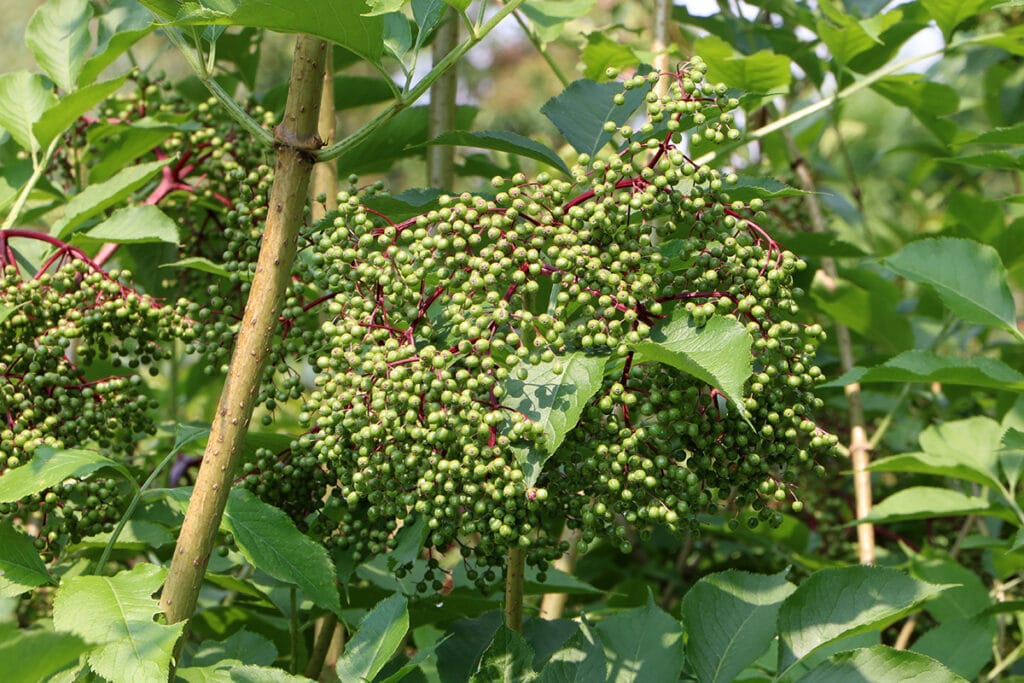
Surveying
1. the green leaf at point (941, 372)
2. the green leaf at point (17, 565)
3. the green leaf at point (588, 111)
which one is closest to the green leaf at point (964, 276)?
the green leaf at point (941, 372)

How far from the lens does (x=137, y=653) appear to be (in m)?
1.23

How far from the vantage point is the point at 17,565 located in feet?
4.74

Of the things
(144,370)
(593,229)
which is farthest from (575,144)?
(144,370)

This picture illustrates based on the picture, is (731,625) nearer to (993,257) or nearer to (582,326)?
(582,326)

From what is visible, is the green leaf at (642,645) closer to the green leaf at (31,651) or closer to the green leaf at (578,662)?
the green leaf at (578,662)

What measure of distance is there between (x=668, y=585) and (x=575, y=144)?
161 centimetres

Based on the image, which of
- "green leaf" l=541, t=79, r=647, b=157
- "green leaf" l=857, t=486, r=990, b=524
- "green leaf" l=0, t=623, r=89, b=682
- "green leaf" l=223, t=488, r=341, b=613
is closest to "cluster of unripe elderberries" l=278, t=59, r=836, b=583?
"green leaf" l=223, t=488, r=341, b=613

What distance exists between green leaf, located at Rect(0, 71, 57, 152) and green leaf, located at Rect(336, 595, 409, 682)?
1137 mm

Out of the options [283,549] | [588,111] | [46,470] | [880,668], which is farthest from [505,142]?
[880,668]

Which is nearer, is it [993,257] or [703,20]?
[993,257]

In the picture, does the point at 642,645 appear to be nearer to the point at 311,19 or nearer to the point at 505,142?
the point at 505,142

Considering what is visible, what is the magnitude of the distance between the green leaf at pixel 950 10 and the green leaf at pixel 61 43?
1.65 m

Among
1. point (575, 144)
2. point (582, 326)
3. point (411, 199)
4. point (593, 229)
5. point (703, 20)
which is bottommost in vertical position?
point (582, 326)

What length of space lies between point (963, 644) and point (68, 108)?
177cm
